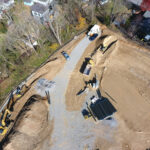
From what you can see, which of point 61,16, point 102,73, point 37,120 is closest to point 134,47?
point 102,73

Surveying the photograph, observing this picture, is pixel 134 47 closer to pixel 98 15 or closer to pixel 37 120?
pixel 98 15

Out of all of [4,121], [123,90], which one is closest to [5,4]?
[4,121]

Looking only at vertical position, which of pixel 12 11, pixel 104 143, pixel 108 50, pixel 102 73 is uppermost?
pixel 12 11

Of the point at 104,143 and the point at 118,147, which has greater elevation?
the point at 104,143

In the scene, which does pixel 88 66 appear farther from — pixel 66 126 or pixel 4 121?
pixel 4 121

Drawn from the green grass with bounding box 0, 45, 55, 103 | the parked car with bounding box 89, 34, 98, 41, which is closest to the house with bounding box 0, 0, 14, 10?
the green grass with bounding box 0, 45, 55, 103

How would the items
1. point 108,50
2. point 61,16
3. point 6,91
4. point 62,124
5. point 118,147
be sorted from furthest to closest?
point 61,16, point 108,50, point 6,91, point 62,124, point 118,147

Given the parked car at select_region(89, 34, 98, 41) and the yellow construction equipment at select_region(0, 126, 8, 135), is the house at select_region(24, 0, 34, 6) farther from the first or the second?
the yellow construction equipment at select_region(0, 126, 8, 135)
